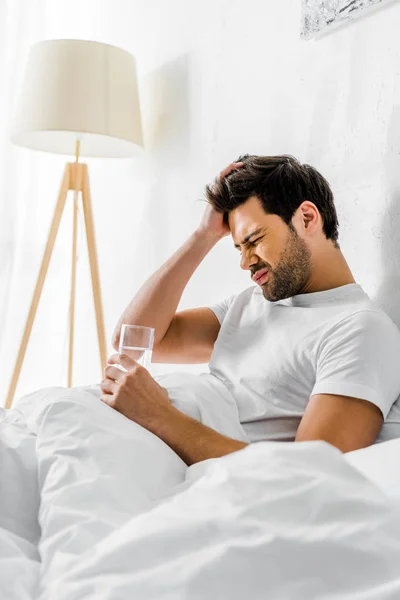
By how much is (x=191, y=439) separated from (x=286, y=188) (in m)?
0.71

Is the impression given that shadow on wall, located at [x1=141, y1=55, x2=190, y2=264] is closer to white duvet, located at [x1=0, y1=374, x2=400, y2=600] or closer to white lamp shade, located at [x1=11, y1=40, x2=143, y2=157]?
white lamp shade, located at [x1=11, y1=40, x2=143, y2=157]

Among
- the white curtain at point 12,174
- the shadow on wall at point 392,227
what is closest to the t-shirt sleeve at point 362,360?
the shadow on wall at point 392,227

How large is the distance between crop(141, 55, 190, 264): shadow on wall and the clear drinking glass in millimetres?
1052

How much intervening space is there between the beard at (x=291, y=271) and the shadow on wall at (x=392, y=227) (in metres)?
0.19


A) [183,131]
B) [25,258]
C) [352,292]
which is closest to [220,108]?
[183,131]

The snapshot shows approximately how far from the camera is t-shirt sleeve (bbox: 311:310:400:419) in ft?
4.90

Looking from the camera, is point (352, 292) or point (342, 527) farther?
point (352, 292)

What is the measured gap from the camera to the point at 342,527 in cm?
76

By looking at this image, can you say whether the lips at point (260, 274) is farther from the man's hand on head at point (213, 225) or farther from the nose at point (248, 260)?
the man's hand on head at point (213, 225)

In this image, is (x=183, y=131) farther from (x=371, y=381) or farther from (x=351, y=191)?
(x=371, y=381)

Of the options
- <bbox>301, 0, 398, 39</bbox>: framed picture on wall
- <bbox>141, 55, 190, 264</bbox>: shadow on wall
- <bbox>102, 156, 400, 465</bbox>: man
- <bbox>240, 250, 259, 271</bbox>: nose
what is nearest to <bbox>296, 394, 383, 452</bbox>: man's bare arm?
<bbox>102, 156, 400, 465</bbox>: man

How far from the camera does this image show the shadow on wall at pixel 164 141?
269 cm

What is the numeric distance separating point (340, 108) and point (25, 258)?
6.91ft

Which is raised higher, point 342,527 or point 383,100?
point 383,100
